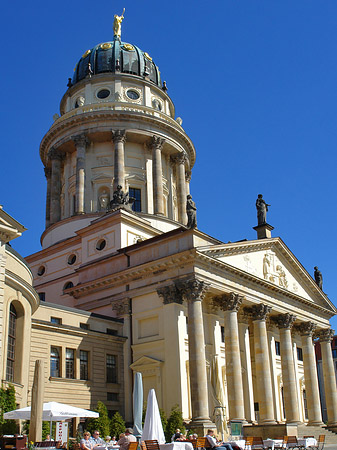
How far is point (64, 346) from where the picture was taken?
34406 mm

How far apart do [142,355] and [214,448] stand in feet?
51.6

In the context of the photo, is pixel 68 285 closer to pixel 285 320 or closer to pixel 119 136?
pixel 119 136

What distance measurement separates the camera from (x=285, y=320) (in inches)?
1767

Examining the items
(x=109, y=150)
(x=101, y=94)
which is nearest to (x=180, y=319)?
(x=109, y=150)

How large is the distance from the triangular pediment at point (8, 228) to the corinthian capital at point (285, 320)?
1074 inches

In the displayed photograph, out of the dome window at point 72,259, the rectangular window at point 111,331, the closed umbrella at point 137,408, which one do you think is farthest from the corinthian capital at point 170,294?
the dome window at point 72,259

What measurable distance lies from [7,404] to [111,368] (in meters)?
14.2

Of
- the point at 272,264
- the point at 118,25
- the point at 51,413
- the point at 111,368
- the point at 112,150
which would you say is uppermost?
the point at 118,25

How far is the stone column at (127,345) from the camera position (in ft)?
119

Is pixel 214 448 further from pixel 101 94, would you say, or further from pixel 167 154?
pixel 101 94

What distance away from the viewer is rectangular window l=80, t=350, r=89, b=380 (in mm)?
35272

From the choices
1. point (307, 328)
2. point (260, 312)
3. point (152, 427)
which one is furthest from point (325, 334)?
point (152, 427)

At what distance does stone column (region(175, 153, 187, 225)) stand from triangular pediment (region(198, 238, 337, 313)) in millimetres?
11932

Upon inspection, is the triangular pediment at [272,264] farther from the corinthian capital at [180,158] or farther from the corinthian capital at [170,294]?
the corinthian capital at [180,158]
